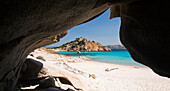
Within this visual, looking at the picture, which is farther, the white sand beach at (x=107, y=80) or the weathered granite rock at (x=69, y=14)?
the white sand beach at (x=107, y=80)

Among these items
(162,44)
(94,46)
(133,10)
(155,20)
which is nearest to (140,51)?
(162,44)

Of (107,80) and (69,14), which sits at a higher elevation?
(69,14)

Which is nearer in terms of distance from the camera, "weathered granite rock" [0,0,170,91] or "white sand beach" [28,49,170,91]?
"weathered granite rock" [0,0,170,91]

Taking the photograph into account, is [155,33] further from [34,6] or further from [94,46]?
[94,46]

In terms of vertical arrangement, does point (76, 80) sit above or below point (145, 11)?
below

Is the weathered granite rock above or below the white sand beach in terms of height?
above

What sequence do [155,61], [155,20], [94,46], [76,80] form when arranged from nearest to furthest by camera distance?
[155,20] → [155,61] → [76,80] → [94,46]

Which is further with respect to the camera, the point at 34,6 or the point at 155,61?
the point at 155,61

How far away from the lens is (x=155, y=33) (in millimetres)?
1835

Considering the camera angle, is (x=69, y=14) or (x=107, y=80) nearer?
(x=69, y=14)

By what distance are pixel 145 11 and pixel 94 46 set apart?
82261mm

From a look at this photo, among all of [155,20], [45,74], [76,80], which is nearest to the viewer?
[155,20]

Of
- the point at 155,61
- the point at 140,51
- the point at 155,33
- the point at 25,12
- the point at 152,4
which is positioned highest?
the point at 152,4

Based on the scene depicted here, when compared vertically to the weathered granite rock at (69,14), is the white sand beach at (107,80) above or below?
below
